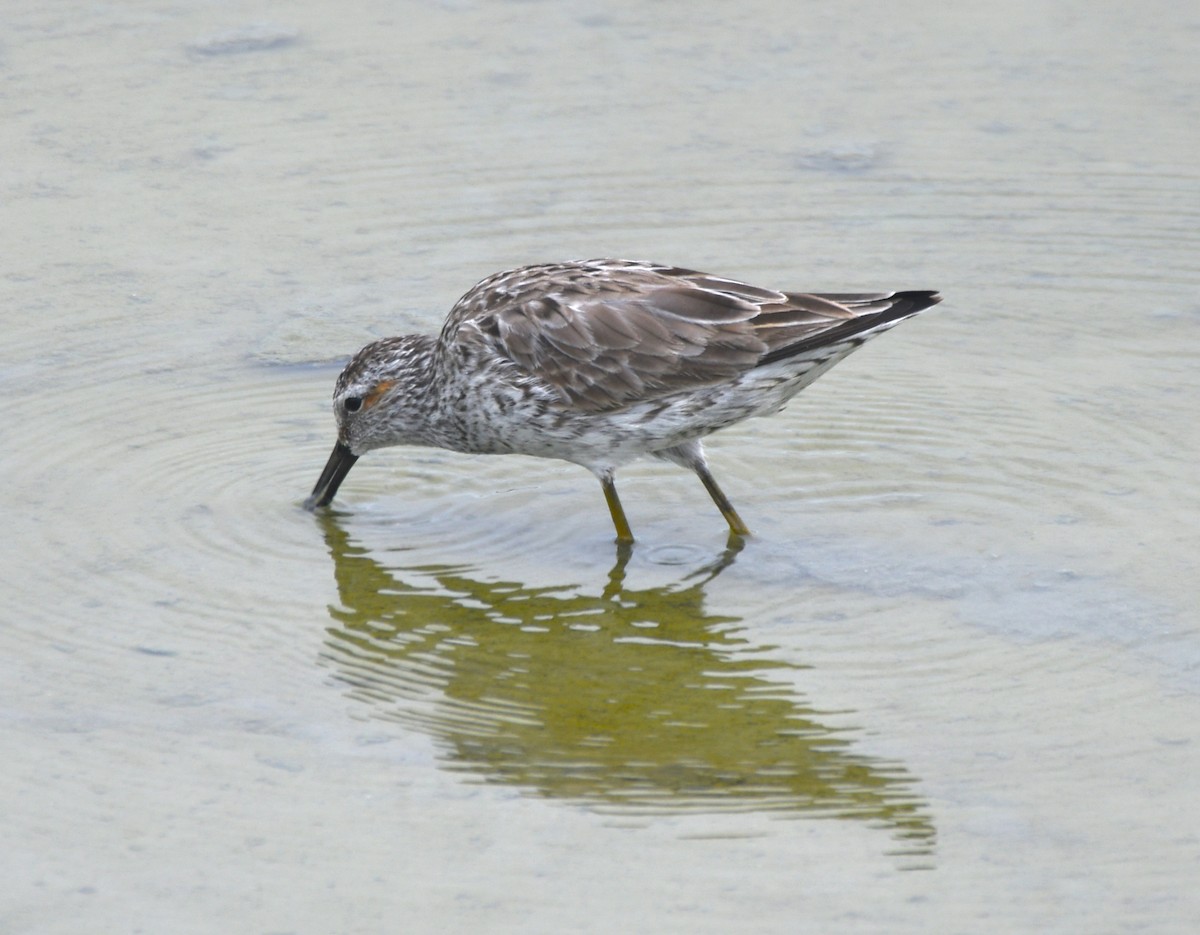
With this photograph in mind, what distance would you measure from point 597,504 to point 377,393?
4.02 ft

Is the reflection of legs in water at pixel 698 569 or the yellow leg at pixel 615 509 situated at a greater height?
the yellow leg at pixel 615 509

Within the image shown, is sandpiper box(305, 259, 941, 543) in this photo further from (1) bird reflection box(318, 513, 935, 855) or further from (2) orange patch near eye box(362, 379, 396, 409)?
(1) bird reflection box(318, 513, 935, 855)

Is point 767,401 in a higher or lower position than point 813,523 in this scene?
higher

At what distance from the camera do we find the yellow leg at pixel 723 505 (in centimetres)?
866

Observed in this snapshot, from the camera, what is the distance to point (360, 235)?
11.7 m

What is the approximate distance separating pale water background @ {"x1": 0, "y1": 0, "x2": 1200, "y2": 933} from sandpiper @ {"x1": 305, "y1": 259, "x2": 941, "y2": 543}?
16.9 inches

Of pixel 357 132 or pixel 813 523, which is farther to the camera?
pixel 357 132

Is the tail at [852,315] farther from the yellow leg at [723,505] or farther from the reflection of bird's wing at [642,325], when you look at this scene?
the yellow leg at [723,505]

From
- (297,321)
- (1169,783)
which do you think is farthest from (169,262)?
(1169,783)

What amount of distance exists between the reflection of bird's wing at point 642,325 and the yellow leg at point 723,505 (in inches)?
22.5

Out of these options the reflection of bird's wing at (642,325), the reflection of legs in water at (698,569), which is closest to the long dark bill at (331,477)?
the reflection of bird's wing at (642,325)

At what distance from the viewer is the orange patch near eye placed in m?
8.98

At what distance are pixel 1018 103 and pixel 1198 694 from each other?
7.25 metres

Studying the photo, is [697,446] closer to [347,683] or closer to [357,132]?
[347,683]
